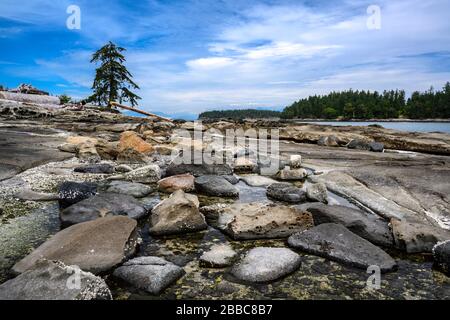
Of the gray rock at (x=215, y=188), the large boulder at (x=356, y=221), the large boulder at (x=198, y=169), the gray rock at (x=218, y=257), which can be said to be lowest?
the gray rock at (x=218, y=257)

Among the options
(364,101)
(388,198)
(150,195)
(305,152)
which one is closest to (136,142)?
(150,195)

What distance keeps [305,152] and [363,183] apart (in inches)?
177

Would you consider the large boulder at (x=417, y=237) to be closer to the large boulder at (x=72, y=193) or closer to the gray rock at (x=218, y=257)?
the gray rock at (x=218, y=257)

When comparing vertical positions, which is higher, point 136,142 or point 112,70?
point 112,70

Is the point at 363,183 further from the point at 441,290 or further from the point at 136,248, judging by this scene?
the point at 136,248

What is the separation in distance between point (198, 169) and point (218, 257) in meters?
3.72

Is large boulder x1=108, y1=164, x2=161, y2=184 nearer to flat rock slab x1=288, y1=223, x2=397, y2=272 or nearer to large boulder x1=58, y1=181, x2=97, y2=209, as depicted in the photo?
large boulder x1=58, y1=181, x2=97, y2=209

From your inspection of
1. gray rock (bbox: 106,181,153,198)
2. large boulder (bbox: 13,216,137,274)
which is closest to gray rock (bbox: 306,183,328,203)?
gray rock (bbox: 106,181,153,198)

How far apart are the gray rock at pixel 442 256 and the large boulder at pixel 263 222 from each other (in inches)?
48.9

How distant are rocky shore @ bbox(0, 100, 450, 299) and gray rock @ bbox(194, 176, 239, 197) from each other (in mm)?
17

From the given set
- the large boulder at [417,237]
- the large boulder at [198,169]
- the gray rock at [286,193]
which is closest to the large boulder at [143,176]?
the large boulder at [198,169]

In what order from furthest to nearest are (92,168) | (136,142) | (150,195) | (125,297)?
(136,142) < (92,168) < (150,195) < (125,297)

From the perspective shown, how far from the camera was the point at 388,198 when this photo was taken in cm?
511

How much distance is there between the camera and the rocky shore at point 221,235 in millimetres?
2707
